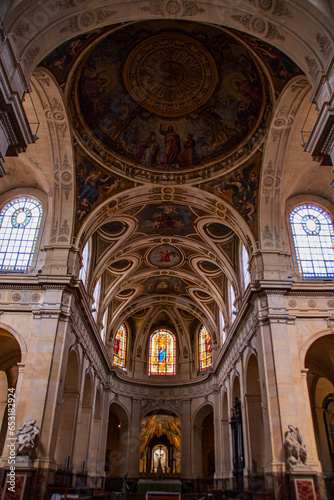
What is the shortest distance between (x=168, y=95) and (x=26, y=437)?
13318 mm

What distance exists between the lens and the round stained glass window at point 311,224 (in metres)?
17.9

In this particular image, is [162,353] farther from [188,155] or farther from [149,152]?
[149,152]

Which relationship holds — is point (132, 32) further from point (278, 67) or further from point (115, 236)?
point (115, 236)

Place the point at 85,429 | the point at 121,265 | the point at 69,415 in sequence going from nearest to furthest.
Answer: the point at 69,415 → the point at 85,429 → the point at 121,265

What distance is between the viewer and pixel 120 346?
31.8 m

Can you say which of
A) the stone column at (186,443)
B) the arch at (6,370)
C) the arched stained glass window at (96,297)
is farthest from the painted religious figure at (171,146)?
the stone column at (186,443)

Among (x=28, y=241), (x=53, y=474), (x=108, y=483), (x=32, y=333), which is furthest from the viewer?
(x=108, y=483)

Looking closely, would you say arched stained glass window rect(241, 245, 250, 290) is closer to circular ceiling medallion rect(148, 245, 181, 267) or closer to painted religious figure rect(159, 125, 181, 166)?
circular ceiling medallion rect(148, 245, 181, 267)

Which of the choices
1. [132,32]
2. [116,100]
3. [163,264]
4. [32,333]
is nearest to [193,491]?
[163,264]

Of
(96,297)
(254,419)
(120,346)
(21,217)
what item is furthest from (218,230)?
(120,346)

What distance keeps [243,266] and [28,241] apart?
1047 cm

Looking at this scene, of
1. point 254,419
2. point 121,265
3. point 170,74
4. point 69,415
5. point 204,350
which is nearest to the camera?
point 170,74

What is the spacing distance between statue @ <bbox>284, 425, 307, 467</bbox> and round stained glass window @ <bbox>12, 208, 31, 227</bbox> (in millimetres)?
13368

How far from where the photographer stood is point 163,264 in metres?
26.0
